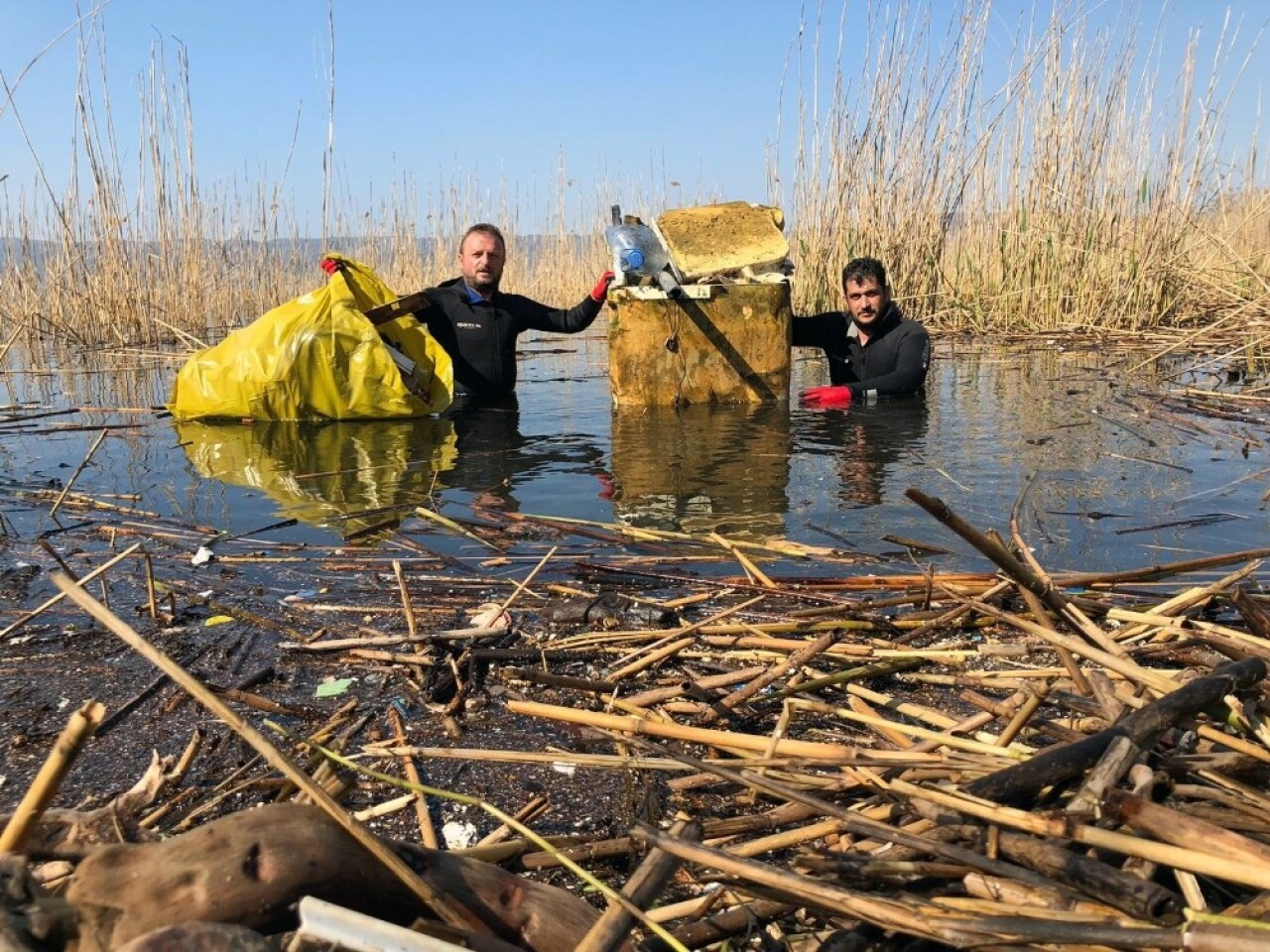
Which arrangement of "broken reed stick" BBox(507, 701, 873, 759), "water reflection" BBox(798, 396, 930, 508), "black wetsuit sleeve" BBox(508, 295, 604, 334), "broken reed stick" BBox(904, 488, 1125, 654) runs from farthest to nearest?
"black wetsuit sleeve" BBox(508, 295, 604, 334), "water reflection" BBox(798, 396, 930, 508), "broken reed stick" BBox(507, 701, 873, 759), "broken reed stick" BBox(904, 488, 1125, 654)

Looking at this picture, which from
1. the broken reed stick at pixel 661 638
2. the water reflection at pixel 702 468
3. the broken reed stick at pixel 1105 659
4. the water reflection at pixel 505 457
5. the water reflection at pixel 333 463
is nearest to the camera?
the broken reed stick at pixel 1105 659

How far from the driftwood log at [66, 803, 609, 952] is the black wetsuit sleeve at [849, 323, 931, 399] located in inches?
209

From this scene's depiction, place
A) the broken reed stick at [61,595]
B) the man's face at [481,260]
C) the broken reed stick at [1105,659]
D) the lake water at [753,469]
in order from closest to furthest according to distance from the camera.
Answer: the broken reed stick at [1105,659] → the broken reed stick at [61,595] → the lake water at [753,469] → the man's face at [481,260]

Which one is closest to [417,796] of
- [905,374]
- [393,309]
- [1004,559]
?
[1004,559]

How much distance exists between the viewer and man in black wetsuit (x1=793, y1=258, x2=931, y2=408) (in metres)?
6.04

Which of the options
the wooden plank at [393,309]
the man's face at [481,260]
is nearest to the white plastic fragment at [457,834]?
the wooden plank at [393,309]

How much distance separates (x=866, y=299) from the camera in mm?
6168

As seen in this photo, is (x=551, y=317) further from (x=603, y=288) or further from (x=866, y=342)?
(x=866, y=342)

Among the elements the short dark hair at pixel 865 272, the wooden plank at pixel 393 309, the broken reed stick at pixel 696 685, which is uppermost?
the short dark hair at pixel 865 272

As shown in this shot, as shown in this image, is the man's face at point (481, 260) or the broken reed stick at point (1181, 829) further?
the man's face at point (481, 260)

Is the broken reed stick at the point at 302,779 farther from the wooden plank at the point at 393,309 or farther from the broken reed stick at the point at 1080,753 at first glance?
the wooden plank at the point at 393,309

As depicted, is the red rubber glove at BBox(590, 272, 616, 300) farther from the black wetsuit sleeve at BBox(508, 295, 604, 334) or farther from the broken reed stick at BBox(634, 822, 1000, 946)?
the broken reed stick at BBox(634, 822, 1000, 946)

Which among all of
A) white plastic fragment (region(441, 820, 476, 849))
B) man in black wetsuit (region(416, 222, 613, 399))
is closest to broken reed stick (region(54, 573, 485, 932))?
white plastic fragment (region(441, 820, 476, 849))

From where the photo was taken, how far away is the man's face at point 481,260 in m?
6.30
